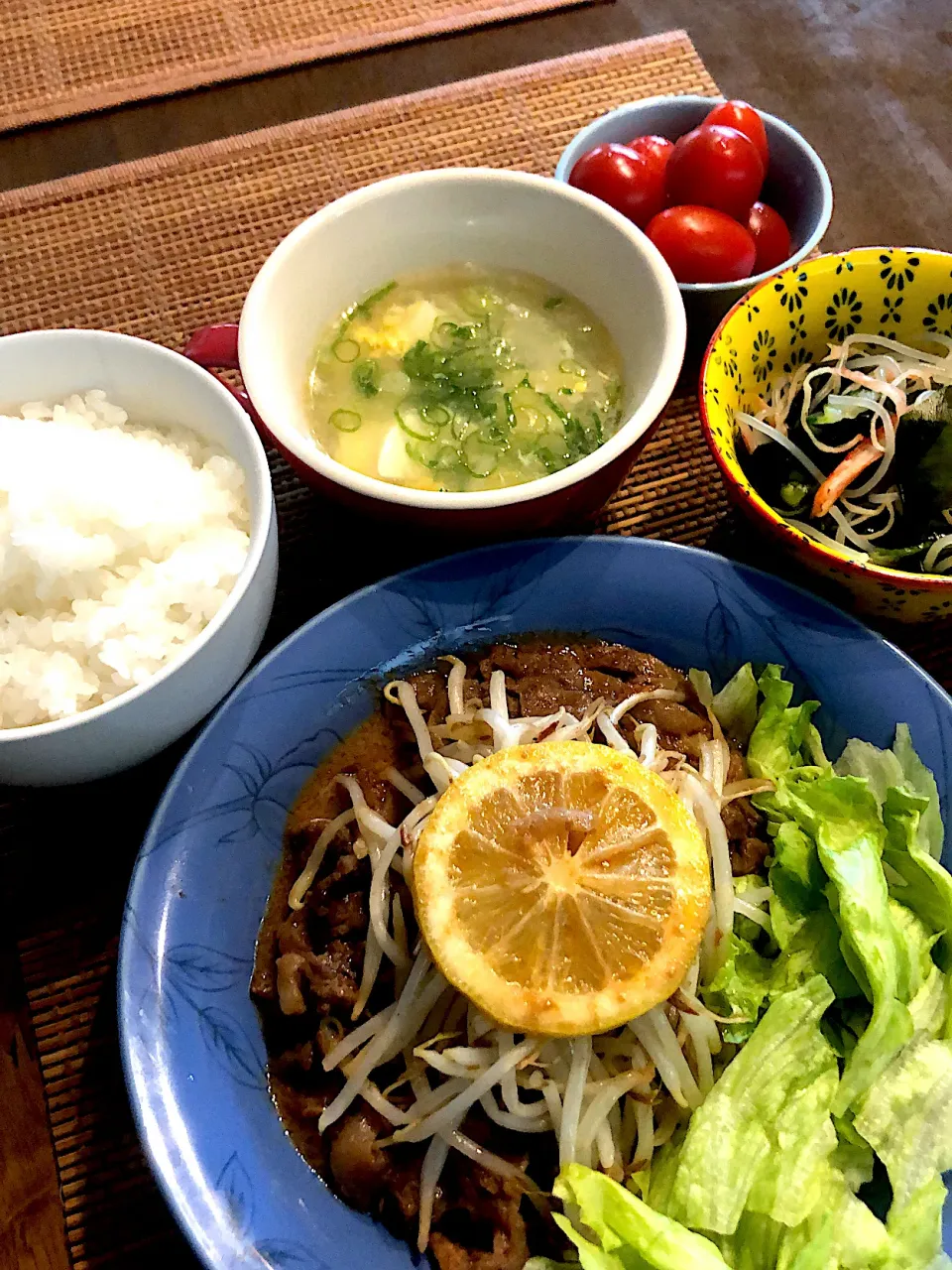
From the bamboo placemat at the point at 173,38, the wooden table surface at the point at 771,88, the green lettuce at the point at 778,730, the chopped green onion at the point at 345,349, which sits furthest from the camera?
the bamboo placemat at the point at 173,38

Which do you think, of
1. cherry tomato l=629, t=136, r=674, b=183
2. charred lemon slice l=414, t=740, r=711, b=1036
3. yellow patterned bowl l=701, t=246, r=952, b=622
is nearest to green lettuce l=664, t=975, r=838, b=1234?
charred lemon slice l=414, t=740, r=711, b=1036

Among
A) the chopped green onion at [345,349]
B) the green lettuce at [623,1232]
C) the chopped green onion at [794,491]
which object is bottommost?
the green lettuce at [623,1232]

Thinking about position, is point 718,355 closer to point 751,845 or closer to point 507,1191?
point 751,845

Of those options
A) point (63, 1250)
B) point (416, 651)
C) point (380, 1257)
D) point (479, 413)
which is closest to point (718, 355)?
point (479, 413)

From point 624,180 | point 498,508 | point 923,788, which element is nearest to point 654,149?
point 624,180

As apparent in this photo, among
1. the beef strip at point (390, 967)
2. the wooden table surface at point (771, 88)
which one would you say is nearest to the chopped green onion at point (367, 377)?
the beef strip at point (390, 967)

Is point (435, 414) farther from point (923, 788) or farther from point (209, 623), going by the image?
point (923, 788)

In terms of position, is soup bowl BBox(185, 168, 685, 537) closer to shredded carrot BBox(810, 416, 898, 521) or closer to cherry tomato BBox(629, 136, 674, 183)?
shredded carrot BBox(810, 416, 898, 521)

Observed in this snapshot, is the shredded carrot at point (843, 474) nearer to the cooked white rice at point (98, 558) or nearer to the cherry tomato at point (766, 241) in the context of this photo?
the cherry tomato at point (766, 241)
